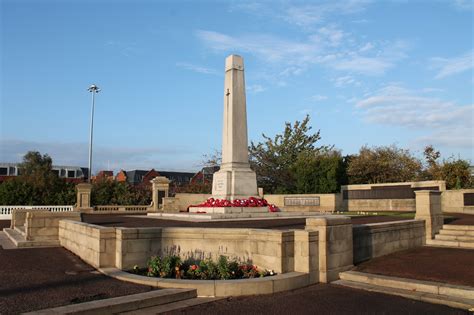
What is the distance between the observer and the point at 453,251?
1298cm

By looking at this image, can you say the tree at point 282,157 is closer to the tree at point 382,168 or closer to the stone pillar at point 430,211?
the tree at point 382,168

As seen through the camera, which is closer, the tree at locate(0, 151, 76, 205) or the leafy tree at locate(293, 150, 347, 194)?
the tree at locate(0, 151, 76, 205)

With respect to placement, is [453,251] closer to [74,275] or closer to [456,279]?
[456,279]

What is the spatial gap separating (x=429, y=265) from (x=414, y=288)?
224 centimetres

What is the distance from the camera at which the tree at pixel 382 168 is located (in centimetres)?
4062

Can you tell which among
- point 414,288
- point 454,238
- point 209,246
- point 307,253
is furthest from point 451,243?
point 209,246

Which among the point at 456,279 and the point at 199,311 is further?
the point at 456,279

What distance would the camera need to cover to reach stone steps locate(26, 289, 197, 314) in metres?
6.64

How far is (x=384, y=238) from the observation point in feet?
40.7

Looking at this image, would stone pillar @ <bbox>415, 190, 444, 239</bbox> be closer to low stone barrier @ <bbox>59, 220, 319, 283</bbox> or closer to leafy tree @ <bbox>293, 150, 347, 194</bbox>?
low stone barrier @ <bbox>59, 220, 319, 283</bbox>

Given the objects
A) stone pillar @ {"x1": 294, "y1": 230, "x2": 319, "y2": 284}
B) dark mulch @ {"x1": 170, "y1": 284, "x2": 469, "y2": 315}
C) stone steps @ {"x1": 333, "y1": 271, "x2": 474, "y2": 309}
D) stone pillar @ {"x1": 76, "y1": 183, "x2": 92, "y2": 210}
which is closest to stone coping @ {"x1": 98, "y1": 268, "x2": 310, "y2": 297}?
dark mulch @ {"x1": 170, "y1": 284, "x2": 469, "y2": 315}

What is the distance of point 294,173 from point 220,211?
24044 millimetres

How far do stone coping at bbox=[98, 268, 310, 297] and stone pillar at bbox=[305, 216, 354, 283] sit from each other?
3.18 feet

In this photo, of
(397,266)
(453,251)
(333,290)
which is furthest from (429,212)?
(333,290)
